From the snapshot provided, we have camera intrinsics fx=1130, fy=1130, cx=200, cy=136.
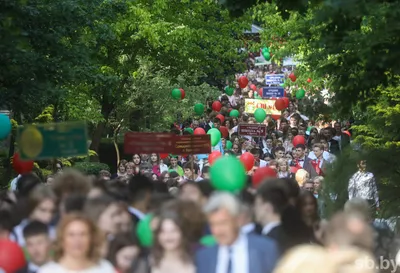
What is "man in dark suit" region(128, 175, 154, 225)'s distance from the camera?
10711mm

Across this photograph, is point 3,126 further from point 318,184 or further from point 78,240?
point 78,240

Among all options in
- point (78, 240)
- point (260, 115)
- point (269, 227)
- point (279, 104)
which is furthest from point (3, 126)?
point (279, 104)

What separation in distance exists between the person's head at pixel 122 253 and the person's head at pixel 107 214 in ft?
1.41

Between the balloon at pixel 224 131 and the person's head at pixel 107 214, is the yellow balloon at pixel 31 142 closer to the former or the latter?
the person's head at pixel 107 214

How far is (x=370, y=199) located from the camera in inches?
651

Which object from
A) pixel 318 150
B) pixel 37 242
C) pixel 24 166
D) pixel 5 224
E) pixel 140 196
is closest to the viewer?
pixel 37 242

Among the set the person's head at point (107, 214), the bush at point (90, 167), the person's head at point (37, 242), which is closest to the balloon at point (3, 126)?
the person's head at point (107, 214)

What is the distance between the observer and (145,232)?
8938 mm

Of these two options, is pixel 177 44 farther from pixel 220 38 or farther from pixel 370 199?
pixel 370 199

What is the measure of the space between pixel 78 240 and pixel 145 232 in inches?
43.7

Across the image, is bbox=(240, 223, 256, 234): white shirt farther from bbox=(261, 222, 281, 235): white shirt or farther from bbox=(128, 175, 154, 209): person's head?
bbox=(128, 175, 154, 209): person's head

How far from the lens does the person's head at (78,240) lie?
7887 mm

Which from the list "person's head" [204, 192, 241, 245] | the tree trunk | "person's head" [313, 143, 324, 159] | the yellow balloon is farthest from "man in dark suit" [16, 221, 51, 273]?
the tree trunk

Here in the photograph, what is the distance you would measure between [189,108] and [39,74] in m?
19.2
